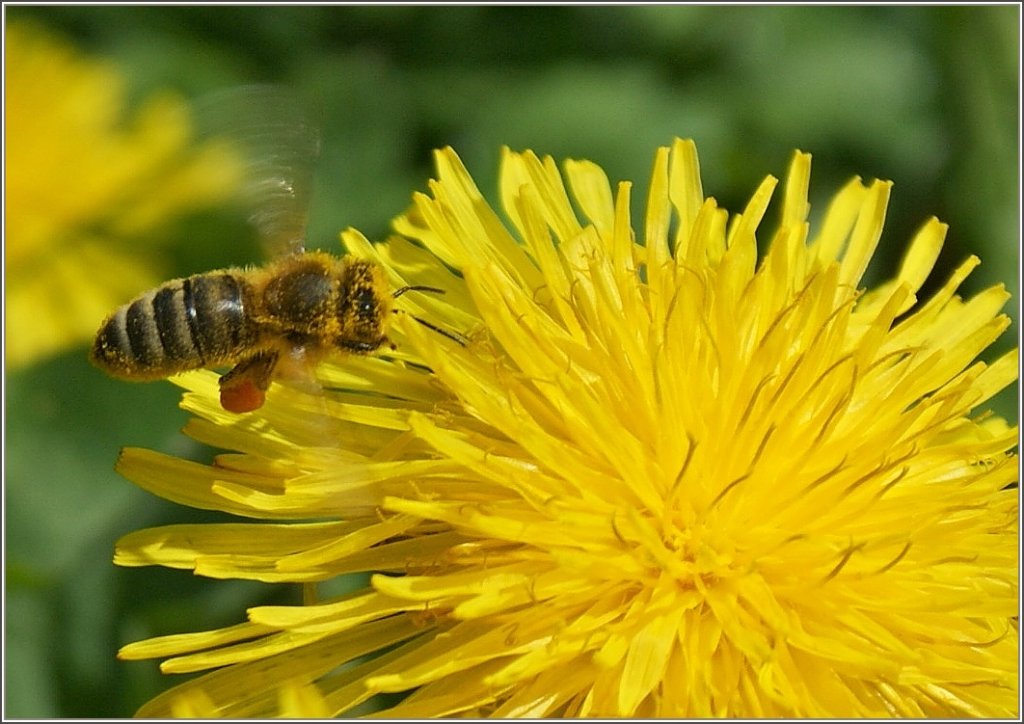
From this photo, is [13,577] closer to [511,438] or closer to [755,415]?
[511,438]

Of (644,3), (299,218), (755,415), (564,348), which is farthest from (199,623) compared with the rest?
(644,3)

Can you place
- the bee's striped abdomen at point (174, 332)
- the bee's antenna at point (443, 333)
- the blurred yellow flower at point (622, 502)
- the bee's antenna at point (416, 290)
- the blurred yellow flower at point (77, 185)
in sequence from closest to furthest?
the blurred yellow flower at point (622, 502)
the bee's striped abdomen at point (174, 332)
the bee's antenna at point (443, 333)
the bee's antenna at point (416, 290)
the blurred yellow flower at point (77, 185)

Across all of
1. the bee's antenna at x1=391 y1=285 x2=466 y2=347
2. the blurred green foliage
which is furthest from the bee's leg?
the blurred green foliage

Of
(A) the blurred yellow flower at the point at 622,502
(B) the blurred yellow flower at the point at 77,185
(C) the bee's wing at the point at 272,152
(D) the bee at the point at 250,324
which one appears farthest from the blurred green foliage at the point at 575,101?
(A) the blurred yellow flower at the point at 622,502

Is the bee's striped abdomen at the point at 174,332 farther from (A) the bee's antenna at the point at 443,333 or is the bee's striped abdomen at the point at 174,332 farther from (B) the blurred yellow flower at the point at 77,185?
(B) the blurred yellow flower at the point at 77,185

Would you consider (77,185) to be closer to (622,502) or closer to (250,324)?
(250,324)
